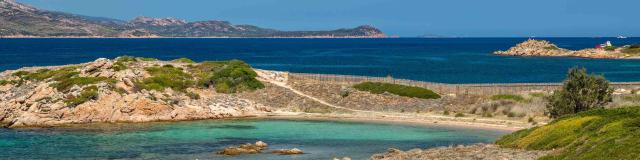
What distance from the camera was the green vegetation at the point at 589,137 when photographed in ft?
89.5

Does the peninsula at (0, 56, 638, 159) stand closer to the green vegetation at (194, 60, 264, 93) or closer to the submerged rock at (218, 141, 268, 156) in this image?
the green vegetation at (194, 60, 264, 93)

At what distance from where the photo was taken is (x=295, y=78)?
272 ft

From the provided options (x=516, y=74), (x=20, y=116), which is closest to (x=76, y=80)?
(x=20, y=116)

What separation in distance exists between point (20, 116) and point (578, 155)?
4572 cm

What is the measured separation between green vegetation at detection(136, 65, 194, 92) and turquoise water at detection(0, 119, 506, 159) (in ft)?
35.1

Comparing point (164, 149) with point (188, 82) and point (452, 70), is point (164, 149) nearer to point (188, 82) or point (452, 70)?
point (188, 82)

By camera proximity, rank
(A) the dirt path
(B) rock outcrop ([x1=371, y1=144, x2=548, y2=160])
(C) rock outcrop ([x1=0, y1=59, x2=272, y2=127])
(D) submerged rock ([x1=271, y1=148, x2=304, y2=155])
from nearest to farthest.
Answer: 1. (B) rock outcrop ([x1=371, y1=144, x2=548, y2=160])
2. (D) submerged rock ([x1=271, y1=148, x2=304, y2=155])
3. (A) the dirt path
4. (C) rock outcrop ([x1=0, y1=59, x2=272, y2=127])

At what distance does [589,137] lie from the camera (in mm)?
31719

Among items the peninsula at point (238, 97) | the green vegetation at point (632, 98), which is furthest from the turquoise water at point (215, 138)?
the green vegetation at point (632, 98)

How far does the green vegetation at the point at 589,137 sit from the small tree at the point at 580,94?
14.4 meters

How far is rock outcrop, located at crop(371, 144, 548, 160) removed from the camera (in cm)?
3284

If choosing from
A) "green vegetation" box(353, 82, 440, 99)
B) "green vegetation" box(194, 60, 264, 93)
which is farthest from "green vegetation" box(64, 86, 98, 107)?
"green vegetation" box(353, 82, 440, 99)

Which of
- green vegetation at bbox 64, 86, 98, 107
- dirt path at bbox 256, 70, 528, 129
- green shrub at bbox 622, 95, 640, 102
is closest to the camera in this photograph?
dirt path at bbox 256, 70, 528, 129

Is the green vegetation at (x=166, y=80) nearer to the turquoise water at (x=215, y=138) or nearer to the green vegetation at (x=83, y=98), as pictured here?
the green vegetation at (x=83, y=98)
